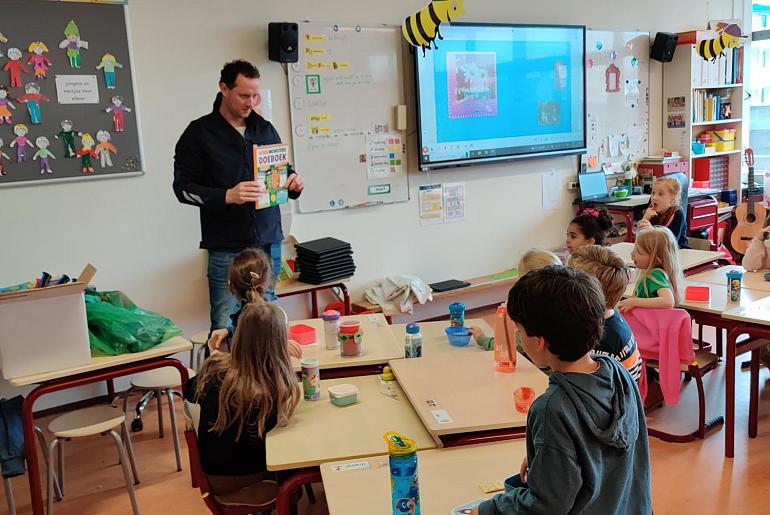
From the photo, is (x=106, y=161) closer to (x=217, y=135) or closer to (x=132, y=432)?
(x=217, y=135)

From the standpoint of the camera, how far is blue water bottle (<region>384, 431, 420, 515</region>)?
1.62 m

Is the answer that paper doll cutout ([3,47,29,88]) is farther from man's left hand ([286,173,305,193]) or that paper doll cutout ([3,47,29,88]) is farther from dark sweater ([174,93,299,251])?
man's left hand ([286,173,305,193])

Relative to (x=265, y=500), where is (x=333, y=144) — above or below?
above

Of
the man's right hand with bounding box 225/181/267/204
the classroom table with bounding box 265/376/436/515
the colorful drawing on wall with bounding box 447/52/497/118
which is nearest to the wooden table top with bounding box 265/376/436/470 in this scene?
the classroom table with bounding box 265/376/436/515

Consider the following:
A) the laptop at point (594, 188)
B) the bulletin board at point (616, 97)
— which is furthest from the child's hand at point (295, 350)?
the bulletin board at point (616, 97)

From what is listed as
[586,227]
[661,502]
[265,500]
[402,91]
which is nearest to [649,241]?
[586,227]

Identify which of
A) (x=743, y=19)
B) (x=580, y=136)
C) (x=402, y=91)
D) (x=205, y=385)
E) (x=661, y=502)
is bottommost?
(x=661, y=502)

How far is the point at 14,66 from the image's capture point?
389cm

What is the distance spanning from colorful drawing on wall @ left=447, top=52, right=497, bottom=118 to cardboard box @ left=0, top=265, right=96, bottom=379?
137 inches

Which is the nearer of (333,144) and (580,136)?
(333,144)

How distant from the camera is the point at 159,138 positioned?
14.4 feet

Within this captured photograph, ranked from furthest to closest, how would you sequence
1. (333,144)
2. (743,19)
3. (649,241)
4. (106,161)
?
(743,19), (333,144), (106,161), (649,241)

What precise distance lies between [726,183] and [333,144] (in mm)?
4843

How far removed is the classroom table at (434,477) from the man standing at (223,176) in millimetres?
1711
